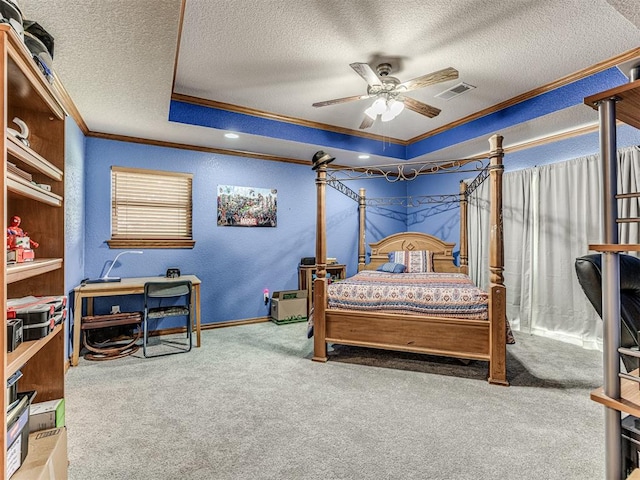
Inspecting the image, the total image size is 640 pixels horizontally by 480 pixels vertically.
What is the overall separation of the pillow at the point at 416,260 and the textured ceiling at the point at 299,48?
6.36 feet

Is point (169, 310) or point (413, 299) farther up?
point (413, 299)

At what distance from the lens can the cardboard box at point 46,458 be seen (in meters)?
1.25

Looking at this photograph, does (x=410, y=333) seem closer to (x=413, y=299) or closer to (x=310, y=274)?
(x=413, y=299)

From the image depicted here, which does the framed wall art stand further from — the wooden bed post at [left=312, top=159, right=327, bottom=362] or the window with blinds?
Answer: the wooden bed post at [left=312, top=159, right=327, bottom=362]

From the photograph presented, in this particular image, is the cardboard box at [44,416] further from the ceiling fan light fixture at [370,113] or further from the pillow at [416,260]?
the pillow at [416,260]

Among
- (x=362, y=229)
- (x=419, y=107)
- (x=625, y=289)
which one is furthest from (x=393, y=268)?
(x=625, y=289)

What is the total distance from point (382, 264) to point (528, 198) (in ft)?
7.03

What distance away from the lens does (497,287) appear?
9.00 feet

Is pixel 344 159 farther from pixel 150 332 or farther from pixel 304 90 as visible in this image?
pixel 150 332

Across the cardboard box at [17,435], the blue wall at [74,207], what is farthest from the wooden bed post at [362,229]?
the cardboard box at [17,435]

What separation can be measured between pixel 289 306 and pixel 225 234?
1314 millimetres

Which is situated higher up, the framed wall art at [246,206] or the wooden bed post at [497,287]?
the framed wall art at [246,206]

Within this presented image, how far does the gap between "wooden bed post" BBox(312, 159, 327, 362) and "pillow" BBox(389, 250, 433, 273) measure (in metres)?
1.89

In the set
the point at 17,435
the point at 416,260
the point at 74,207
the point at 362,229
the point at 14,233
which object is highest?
the point at 74,207
